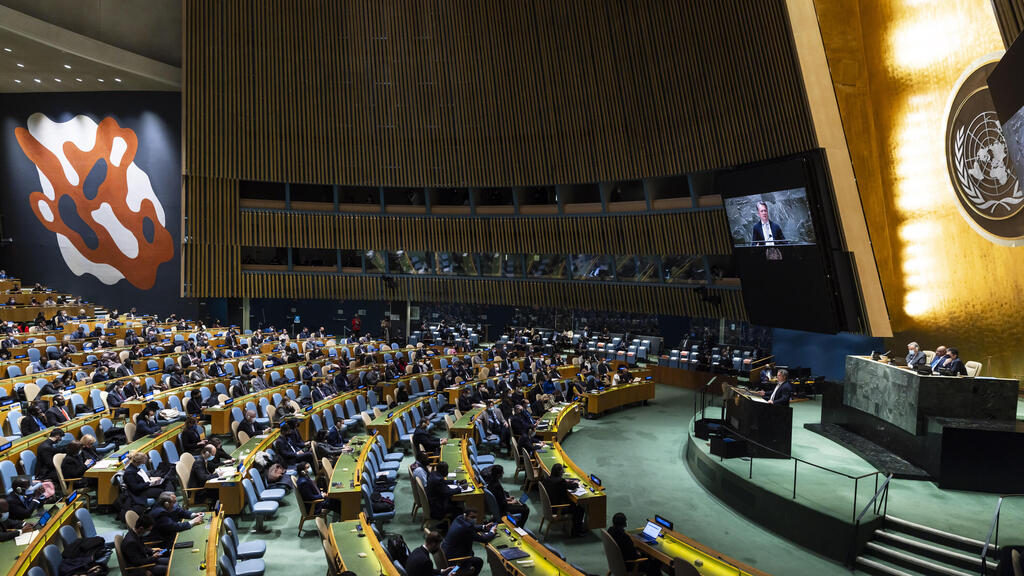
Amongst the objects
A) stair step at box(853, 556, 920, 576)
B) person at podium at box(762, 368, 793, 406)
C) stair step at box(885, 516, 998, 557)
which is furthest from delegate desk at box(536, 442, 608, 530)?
person at podium at box(762, 368, 793, 406)

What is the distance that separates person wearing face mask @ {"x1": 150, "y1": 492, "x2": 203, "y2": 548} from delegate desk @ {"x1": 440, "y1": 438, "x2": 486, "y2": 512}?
3.01 m

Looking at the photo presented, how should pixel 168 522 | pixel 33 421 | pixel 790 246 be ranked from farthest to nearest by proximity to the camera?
1. pixel 790 246
2. pixel 33 421
3. pixel 168 522

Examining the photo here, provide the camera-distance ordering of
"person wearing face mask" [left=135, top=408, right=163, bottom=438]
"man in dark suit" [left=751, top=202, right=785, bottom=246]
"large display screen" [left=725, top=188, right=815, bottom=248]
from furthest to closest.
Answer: "man in dark suit" [left=751, top=202, right=785, bottom=246] → "large display screen" [left=725, top=188, right=815, bottom=248] → "person wearing face mask" [left=135, top=408, right=163, bottom=438]

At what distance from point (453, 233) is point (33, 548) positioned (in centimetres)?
1898

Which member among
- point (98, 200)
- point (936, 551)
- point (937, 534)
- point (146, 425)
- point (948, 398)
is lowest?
point (936, 551)

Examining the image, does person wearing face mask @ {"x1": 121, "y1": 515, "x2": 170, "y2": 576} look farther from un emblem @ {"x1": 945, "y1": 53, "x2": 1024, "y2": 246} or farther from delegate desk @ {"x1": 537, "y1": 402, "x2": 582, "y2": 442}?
un emblem @ {"x1": 945, "y1": 53, "x2": 1024, "y2": 246}

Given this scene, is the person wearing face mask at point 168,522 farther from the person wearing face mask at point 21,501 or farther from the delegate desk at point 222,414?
the delegate desk at point 222,414

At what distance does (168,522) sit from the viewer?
692 centimetres

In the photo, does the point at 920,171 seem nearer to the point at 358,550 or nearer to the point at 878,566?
the point at 878,566

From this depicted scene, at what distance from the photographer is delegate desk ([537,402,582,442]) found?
39.3 ft

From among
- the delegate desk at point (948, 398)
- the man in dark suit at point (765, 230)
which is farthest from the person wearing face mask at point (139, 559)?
the man in dark suit at point (765, 230)

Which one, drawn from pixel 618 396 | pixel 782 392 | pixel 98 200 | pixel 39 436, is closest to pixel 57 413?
→ pixel 39 436

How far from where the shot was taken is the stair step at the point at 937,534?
7.55 meters

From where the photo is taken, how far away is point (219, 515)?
709 cm
